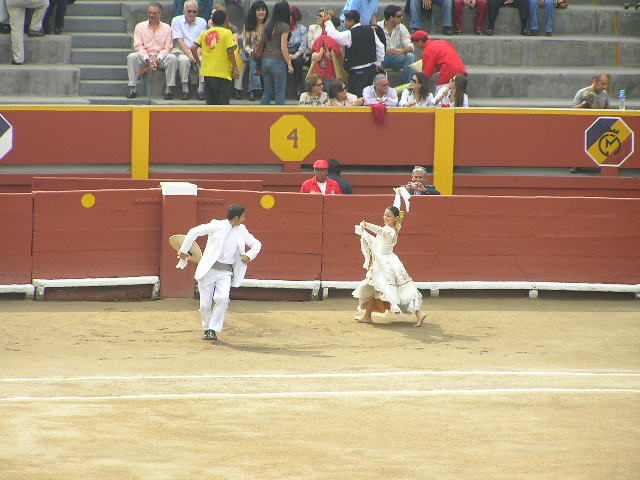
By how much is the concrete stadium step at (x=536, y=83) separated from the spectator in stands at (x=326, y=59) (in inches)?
104

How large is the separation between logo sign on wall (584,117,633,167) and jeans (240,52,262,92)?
445 cm

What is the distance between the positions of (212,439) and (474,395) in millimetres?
2392

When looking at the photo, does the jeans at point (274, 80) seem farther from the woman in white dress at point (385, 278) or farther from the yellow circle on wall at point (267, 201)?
the woman in white dress at point (385, 278)

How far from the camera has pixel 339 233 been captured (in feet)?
47.2

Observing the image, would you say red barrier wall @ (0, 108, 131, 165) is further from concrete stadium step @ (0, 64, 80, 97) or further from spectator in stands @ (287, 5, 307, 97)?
spectator in stands @ (287, 5, 307, 97)

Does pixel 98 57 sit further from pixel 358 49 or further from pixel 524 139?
pixel 524 139

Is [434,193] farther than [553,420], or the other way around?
[434,193]

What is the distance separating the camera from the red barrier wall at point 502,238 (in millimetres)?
14414

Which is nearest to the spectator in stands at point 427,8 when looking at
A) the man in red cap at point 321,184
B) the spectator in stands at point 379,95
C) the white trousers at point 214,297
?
the spectator in stands at point 379,95

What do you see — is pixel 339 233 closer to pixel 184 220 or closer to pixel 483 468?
pixel 184 220

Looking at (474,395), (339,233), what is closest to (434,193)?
(339,233)

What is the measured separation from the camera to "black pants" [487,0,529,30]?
19500mm

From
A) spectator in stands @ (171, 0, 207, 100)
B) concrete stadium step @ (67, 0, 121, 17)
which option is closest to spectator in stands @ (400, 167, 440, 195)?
spectator in stands @ (171, 0, 207, 100)

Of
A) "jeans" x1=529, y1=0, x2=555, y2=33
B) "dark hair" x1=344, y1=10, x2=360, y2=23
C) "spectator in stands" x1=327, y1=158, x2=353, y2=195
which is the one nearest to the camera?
"spectator in stands" x1=327, y1=158, x2=353, y2=195
